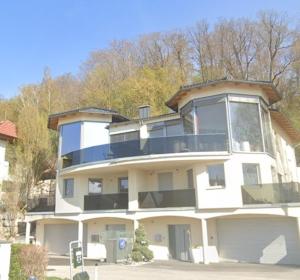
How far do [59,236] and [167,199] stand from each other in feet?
32.7

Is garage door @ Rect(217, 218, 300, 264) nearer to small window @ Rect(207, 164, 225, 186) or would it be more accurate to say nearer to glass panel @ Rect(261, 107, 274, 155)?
small window @ Rect(207, 164, 225, 186)

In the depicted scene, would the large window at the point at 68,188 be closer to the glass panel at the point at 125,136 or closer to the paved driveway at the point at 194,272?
the glass panel at the point at 125,136

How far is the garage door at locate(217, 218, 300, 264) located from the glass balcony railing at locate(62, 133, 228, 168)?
172 inches

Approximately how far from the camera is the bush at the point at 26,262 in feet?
36.3

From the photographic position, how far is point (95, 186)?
954 inches

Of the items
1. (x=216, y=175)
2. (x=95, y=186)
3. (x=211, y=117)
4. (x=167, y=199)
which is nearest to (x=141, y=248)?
(x=167, y=199)

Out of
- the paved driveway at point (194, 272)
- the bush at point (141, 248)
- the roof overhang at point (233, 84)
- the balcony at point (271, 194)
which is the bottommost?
the paved driveway at point (194, 272)

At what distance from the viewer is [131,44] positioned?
139 ft

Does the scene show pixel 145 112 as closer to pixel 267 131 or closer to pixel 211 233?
pixel 267 131

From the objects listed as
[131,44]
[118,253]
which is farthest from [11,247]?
[131,44]

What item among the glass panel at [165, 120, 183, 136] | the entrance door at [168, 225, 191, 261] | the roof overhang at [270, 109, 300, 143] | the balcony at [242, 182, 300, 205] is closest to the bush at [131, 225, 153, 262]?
the entrance door at [168, 225, 191, 261]

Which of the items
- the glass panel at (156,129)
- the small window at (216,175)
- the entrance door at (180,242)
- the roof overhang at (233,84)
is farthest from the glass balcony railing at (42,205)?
the small window at (216,175)

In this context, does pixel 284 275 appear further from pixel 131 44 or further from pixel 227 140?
pixel 131 44

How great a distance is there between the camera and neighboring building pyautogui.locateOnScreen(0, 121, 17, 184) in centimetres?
2867
